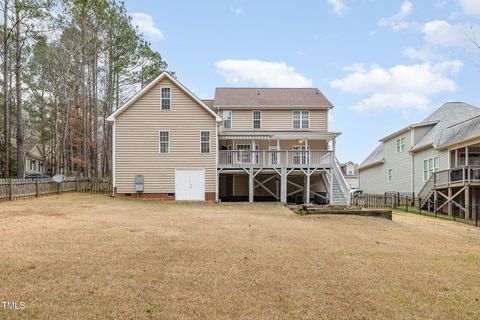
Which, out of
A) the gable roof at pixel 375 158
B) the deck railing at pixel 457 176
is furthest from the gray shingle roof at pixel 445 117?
the gable roof at pixel 375 158

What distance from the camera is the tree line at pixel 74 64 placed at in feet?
76.6

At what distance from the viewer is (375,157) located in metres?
34.8

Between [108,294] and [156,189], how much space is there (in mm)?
17495

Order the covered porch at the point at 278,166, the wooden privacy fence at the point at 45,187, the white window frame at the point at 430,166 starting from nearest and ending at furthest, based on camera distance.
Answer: the wooden privacy fence at the point at 45,187, the covered porch at the point at 278,166, the white window frame at the point at 430,166

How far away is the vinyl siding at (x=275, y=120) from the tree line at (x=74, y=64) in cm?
1207

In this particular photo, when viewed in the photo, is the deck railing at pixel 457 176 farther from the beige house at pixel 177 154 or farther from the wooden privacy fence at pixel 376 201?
the beige house at pixel 177 154

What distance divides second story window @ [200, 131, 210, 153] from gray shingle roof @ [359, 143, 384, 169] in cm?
1795

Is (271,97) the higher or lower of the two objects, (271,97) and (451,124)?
the higher

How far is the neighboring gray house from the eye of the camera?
24.6 meters

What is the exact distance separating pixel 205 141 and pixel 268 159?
4444 millimetres

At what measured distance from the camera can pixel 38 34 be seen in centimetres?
2509

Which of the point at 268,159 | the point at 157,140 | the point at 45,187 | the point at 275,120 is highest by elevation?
the point at 275,120

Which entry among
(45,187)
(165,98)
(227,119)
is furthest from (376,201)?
(45,187)

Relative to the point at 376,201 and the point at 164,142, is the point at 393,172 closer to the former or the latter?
the point at 376,201
